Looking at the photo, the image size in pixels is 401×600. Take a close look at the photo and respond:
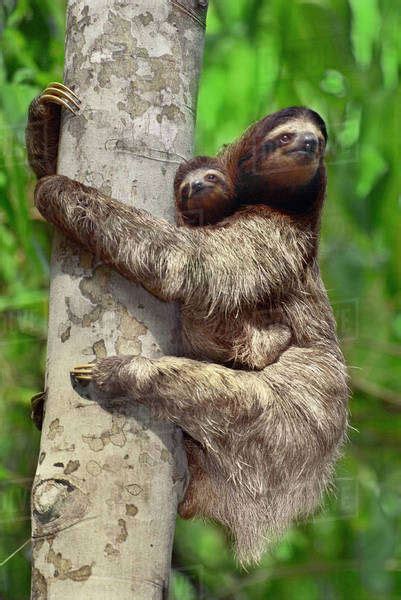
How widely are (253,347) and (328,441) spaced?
591 millimetres

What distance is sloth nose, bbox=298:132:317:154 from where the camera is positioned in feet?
14.9

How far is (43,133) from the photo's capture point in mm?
4562

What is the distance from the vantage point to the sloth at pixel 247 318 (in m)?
3.80

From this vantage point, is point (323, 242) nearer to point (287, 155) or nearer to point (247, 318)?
point (287, 155)

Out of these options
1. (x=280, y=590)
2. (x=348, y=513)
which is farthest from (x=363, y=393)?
(x=280, y=590)

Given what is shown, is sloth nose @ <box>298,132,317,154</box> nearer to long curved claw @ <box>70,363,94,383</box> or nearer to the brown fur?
the brown fur

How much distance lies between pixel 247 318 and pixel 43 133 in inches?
50.9

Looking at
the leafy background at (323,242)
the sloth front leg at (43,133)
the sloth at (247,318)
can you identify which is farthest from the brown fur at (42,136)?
the leafy background at (323,242)

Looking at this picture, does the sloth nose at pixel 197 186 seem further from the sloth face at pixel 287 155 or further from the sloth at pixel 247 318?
the sloth face at pixel 287 155

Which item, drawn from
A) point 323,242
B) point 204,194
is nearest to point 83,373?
point 204,194

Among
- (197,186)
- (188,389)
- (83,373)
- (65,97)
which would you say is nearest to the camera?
(83,373)

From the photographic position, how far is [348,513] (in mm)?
5770

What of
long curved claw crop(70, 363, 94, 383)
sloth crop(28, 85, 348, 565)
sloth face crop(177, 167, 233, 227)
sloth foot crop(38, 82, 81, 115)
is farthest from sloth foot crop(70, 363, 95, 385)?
sloth face crop(177, 167, 233, 227)

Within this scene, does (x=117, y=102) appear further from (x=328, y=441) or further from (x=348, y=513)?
(x=348, y=513)
